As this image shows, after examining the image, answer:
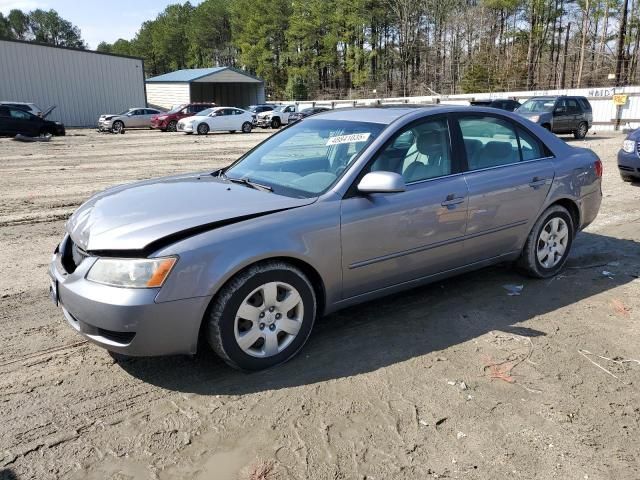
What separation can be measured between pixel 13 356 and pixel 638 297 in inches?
202

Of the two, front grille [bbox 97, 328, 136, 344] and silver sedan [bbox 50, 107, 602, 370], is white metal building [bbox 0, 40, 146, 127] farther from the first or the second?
front grille [bbox 97, 328, 136, 344]

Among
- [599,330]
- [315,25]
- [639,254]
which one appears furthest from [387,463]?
[315,25]

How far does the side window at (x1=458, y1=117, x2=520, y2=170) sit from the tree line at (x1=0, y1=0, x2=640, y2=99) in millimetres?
43719

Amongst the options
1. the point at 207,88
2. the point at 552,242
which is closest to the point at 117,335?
the point at 552,242

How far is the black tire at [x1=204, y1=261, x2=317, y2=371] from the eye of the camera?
10.5ft

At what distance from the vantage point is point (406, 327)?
411cm

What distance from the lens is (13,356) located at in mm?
3664

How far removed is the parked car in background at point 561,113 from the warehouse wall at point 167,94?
3976 centimetres

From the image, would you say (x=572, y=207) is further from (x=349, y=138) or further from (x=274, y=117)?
(x=274, y=117)

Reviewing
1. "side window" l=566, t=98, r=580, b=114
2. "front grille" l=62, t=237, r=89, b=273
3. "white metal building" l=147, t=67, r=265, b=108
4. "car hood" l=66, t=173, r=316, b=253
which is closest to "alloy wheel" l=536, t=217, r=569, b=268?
"car hood" l=66, t=173, r=316, b=253

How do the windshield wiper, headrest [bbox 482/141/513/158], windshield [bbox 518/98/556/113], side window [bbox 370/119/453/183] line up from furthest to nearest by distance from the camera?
windshield [bbox 518/98/556/113] < headrest [bbox 482/141/513/158] < side window [bbox 370/119/453/183] < the windshield wiper

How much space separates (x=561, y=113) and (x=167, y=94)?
147 ft

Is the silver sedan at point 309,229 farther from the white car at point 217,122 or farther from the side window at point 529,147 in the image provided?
the white car at point 217,122

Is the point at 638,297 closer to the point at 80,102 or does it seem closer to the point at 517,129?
the point at 517,129
